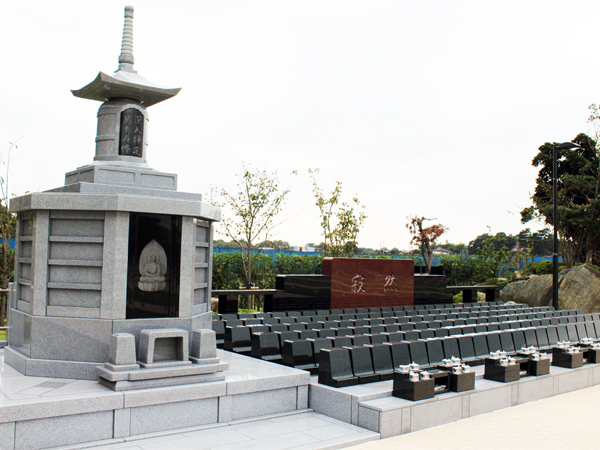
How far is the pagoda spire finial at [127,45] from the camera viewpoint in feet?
32.2

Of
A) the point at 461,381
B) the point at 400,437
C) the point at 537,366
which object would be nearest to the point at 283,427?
the point at 400,437

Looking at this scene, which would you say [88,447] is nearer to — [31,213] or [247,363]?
[247,363]

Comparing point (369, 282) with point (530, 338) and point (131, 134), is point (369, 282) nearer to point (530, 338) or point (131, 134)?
point (530, 338)

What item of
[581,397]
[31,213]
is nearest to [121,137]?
[31,213]

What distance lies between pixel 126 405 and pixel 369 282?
12.8 meters

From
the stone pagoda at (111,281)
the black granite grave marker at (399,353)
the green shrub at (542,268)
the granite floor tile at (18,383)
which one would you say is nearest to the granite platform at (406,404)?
the black granite grave marker at (399,353)

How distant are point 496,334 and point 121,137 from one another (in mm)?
9298

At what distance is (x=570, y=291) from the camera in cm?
2384

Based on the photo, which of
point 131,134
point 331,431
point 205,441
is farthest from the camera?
point 131,134

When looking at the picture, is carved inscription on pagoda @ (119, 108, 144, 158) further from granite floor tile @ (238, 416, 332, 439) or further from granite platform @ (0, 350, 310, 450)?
granite floor tile @ (238, 416, 332, 439)

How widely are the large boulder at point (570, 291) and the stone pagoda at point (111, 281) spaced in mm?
20367

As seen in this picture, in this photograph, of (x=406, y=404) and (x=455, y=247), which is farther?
(x=455, y=247)

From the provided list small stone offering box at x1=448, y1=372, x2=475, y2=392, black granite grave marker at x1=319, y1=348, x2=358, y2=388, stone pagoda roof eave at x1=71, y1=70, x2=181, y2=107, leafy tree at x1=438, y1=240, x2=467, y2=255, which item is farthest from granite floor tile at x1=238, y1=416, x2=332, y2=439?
leafy tree at x1=438, y1=240, x2=467, y2=255

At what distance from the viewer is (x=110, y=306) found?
8.21m
